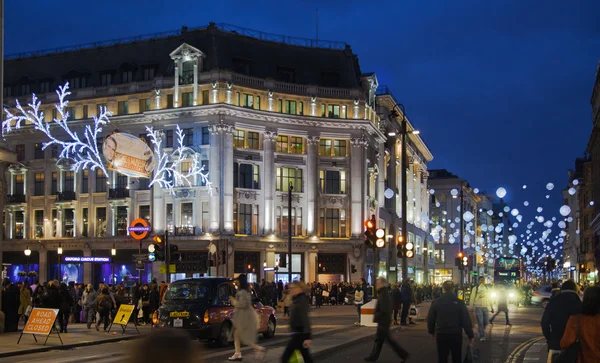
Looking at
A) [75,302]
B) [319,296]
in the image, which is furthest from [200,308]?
[319,296]

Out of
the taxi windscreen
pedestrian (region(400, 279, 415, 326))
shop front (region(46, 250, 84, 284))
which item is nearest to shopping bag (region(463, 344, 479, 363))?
the taxi windscreen

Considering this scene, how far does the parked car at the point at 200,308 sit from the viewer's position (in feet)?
71.1

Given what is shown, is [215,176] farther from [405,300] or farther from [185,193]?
[405,300]

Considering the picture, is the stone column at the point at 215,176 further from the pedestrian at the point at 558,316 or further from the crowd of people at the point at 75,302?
the pedestrian at the point at 558,316

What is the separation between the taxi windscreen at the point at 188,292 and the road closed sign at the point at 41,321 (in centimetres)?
317

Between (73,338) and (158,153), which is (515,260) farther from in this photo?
(73,338)

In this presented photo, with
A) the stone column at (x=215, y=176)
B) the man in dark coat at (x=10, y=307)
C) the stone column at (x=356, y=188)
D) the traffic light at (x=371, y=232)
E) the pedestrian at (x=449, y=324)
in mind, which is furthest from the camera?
the stone column at (x=356, y=188)

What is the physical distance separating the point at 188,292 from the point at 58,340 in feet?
14.7

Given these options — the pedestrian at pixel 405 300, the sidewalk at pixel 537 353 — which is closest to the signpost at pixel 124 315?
the pedestrian at pixel 405 300

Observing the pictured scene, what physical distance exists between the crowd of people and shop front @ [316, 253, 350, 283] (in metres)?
33.5

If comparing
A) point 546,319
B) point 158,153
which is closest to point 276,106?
point 158,153

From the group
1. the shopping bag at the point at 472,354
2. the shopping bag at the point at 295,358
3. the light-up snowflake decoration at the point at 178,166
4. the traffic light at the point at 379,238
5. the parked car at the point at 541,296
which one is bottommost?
the parked car at the point at 541,296

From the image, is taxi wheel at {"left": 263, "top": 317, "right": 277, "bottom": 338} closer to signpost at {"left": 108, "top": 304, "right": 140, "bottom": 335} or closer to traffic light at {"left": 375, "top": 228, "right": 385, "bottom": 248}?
traffic light at {"left": 375, "top": 228, "right": 385, "bottom": 248}

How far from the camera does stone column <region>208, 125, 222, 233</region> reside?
6103cm
